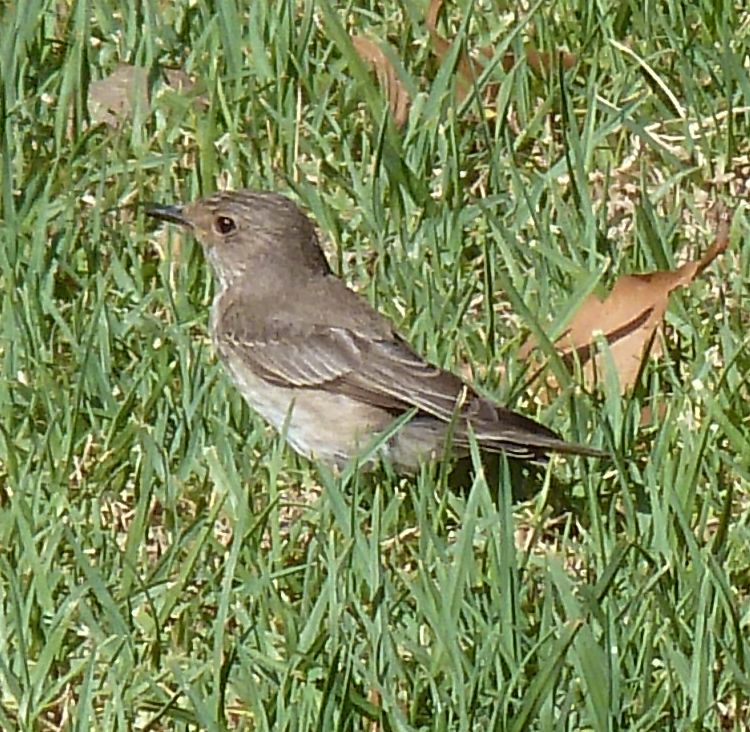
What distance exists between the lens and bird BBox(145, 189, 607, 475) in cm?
672

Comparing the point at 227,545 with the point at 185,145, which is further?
the point at 185,145

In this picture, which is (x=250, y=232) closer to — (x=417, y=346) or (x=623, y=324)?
(x=417, y=346)

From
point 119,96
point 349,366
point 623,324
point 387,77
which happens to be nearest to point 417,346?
point 349,366

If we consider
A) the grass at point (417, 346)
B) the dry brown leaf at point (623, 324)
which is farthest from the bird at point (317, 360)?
the dry brown leaf at point (623, 324)

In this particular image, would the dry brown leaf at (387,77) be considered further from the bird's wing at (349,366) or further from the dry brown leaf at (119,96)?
the bird's wing at (349,366)

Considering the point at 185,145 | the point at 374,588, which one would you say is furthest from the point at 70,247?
the point at 374,588

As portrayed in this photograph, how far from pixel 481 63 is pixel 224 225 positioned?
56.1 inches

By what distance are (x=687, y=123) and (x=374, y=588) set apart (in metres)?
2.97

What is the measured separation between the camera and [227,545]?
6.44 meters

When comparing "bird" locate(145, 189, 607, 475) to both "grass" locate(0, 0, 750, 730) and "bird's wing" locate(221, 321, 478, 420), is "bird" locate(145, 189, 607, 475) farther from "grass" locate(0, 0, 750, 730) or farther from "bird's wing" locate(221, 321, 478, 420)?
"grass" locate(0, 0, 750, 730)

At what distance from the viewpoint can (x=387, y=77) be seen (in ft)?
27.3

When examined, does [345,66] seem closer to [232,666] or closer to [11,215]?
[11,215]

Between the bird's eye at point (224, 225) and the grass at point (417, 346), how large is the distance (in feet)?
0.84

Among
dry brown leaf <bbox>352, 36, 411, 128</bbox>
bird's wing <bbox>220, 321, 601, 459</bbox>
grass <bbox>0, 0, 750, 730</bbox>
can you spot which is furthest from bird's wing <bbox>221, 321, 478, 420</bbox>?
dry brown leaf <bbox>352, 36, 411, 128</bbox>
